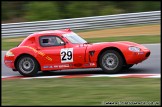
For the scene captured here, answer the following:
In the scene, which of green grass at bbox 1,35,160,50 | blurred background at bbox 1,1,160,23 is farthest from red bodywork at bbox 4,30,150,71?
blurred background at bbox 1,1,160,23

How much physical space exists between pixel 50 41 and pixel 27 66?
914mm

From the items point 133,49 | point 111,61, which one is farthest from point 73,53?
point 133,49

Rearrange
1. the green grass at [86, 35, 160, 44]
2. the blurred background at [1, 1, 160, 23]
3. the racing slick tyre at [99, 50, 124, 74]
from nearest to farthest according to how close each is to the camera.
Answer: the racing slick tyre at [99, 50, 124, 74]
the green grass at [86, 35, 160, 44]
the blurred background at [1, 1, 160, 23]

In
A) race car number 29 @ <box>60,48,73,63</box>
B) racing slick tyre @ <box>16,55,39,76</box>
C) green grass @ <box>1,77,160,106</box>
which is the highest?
race car number 29 @ <box>60,48,73,63</box>

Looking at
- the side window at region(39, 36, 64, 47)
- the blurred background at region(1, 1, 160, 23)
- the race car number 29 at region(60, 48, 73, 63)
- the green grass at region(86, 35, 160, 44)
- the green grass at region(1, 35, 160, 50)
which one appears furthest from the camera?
the blurred background at region(1, 1, 160, 23)

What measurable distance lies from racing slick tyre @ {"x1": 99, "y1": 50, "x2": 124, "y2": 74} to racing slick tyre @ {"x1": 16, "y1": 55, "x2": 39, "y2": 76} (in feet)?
6.01

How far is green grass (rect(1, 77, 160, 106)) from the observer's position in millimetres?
7352

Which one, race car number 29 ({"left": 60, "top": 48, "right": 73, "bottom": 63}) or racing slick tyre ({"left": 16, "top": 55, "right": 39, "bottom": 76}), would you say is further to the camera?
racing slick tyre ({"left": 16, "top": 55, "right": 39, "bottom": 76})

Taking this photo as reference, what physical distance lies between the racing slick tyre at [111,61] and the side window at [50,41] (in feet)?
4.29

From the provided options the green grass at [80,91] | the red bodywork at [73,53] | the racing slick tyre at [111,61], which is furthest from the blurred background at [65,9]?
the green grass at [80,91]

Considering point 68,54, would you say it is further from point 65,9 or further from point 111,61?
point 65,9

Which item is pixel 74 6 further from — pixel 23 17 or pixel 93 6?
pixel 23 17

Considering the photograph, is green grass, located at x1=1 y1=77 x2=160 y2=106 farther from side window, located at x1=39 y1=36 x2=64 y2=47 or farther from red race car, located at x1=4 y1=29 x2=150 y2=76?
side window, located at x1=39 y1=36 x2=64 y2=47

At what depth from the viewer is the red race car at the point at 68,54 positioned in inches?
425
